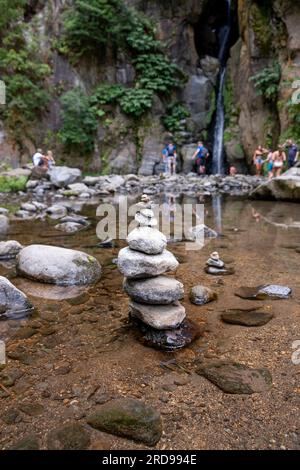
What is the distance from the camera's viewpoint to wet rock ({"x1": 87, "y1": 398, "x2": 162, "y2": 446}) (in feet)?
7.42

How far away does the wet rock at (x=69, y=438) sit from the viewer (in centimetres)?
218

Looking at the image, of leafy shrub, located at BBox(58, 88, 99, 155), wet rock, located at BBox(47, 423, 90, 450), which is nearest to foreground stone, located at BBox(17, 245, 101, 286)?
wet rock, located at BBox(47, 423, 90, 450)

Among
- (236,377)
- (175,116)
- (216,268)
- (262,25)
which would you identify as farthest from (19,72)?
(236,377)

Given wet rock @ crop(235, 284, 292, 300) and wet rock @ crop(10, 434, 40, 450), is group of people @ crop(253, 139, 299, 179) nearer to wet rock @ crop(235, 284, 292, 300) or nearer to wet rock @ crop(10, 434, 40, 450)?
wet rock @ crop(235, 284, 292, 300)

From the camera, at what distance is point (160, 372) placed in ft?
9.53

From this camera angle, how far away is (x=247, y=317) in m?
3.82

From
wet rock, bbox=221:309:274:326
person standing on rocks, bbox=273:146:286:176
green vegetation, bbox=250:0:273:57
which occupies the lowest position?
wet rock, bbox=221:309:274:326

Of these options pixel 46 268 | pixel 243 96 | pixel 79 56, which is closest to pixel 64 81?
pixel 79 56

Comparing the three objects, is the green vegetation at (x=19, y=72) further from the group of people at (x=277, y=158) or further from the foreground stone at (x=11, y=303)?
the foreground stone at (x=11, y=303)

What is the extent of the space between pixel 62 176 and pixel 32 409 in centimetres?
1316

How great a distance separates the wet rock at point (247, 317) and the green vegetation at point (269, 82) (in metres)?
15.2

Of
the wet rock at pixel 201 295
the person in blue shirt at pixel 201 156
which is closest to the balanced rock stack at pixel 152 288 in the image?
the wet rock at pixel 201 295

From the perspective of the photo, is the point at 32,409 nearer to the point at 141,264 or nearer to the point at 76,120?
the point at 141,264

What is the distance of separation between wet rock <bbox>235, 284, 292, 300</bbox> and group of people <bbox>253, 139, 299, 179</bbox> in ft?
38.4
